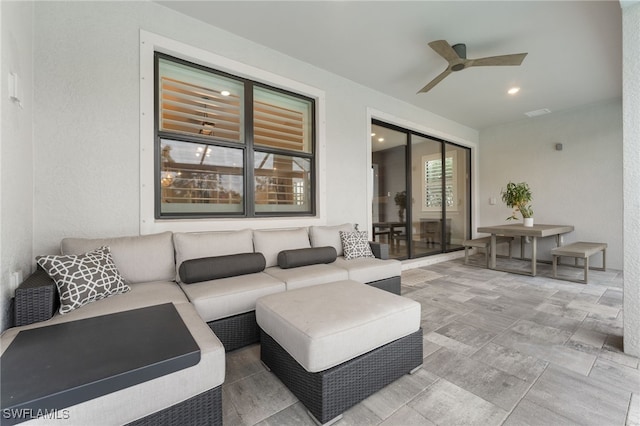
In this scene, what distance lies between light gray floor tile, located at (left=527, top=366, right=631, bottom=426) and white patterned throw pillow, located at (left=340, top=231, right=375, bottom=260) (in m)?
1.85

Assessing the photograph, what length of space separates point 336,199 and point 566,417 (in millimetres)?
2814

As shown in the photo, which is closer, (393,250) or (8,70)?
(8,70)

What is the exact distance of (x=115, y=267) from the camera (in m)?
1.89

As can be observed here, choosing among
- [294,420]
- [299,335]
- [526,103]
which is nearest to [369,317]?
[299,335]

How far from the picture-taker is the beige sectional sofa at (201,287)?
3.37ft

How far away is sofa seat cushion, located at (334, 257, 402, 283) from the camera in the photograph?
106 inches

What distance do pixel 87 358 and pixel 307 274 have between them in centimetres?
159

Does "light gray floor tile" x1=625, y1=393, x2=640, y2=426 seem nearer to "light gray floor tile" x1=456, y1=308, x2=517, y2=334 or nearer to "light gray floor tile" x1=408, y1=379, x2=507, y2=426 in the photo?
"light gray floor tile" x1=408, y1=379, x2=507, y2=426

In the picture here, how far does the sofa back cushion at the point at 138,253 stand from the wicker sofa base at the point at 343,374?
107cm

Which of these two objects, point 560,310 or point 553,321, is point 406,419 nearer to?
point 553,321

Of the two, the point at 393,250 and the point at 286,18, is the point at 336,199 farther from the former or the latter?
the point at 286,18

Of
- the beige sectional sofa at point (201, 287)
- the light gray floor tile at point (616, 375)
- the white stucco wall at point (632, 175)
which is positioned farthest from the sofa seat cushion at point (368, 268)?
the white stucco wall at point (632, 175)

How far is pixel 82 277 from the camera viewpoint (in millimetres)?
1646

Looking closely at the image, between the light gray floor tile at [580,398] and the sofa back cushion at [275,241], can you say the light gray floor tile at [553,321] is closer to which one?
the light gray floor tile at [580,398]
